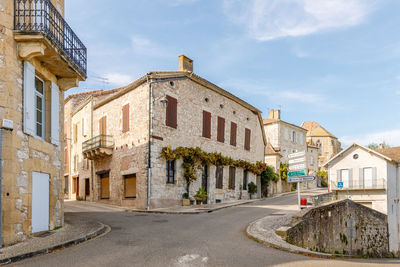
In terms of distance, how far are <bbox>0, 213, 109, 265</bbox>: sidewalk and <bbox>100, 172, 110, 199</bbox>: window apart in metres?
11.4

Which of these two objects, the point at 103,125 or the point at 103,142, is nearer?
the point at 103,142

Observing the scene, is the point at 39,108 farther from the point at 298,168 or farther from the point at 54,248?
the point at 298,168

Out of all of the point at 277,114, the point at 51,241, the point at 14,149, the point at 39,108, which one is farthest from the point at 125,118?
the point at 277,114

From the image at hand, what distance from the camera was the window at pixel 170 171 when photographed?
1906 centimetres

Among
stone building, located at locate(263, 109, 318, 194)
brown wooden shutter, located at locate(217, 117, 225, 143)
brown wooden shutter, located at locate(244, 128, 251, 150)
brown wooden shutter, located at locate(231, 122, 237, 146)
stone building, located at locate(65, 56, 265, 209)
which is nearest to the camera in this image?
stone building, located at locate(65, 56, 265, 209)

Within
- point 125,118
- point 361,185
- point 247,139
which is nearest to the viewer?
point 125,118

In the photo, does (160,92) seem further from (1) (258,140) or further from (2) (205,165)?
(1) (258,140)

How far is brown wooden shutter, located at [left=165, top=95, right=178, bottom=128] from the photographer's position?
19219mm

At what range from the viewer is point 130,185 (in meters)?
19.9

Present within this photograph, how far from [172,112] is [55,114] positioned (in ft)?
30.9

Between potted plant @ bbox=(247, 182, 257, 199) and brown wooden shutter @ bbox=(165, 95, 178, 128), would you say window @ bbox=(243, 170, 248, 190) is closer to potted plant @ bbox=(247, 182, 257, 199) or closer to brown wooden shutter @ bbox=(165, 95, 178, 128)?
potted plant @ bbox=(247, 182, 257, 199)

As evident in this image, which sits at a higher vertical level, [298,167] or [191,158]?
[191,158]

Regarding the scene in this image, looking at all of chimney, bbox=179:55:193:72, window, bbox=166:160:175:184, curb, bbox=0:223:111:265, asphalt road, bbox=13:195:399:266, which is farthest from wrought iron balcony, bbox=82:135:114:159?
curb, bbox=0:223:111:265

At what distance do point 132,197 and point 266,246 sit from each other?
12066mm
